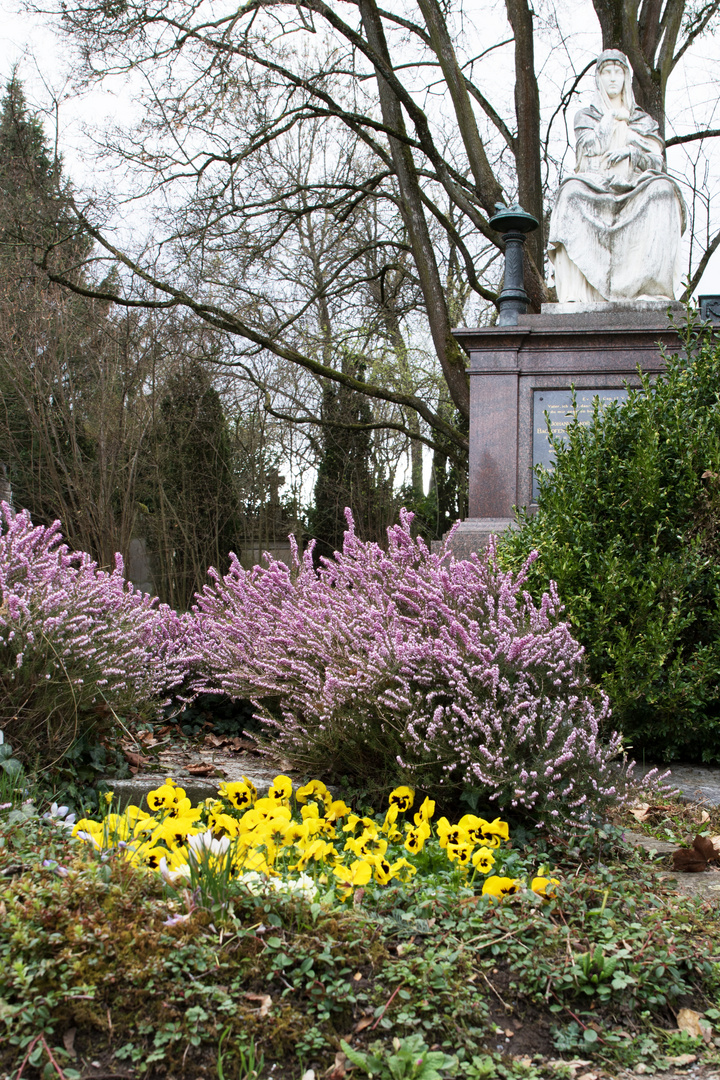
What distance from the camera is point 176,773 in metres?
3.54

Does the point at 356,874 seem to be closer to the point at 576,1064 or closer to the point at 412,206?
the point at 576,1064

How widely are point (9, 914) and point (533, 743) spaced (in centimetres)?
174

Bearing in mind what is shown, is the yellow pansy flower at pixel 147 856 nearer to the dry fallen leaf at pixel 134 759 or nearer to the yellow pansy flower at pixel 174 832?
the yellow pansy flower at pixel 174 832

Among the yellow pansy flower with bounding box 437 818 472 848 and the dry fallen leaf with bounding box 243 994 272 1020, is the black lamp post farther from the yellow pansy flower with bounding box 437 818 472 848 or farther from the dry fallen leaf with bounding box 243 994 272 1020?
the dry fallen leaf with bounding box 243 994 272 1020

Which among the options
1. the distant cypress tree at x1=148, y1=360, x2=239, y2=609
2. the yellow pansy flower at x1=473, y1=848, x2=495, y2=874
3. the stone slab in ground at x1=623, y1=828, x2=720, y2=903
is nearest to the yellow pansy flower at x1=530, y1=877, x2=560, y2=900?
the yellow pansy flower at x1=473, y1=848, x2=495, y2=874

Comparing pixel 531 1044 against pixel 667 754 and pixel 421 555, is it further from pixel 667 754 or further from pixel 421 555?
pixel 667 754

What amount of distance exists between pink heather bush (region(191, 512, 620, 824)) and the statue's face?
5.68 metres

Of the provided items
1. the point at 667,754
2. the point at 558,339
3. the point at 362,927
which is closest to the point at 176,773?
the point at 362,927

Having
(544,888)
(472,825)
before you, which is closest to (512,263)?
(472,825)

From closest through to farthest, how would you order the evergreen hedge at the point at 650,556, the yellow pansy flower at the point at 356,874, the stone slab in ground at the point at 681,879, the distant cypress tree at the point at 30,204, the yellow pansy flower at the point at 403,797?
the yellow pansy flower at the point at 356,874 → the stone slab in ground at the point at 681,879 → the yellow pansy flower at the point at 403,797 → the evergreen hedge at the point at 650,556 → the distant cypress tree at the point at 30,204

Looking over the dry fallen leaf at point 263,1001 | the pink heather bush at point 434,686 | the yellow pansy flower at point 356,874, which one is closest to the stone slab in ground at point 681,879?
the pink heather bush at point 434,686

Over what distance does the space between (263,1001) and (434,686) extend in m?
1.63

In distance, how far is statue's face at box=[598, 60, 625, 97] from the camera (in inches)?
300

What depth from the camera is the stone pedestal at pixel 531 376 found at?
6938 mm
